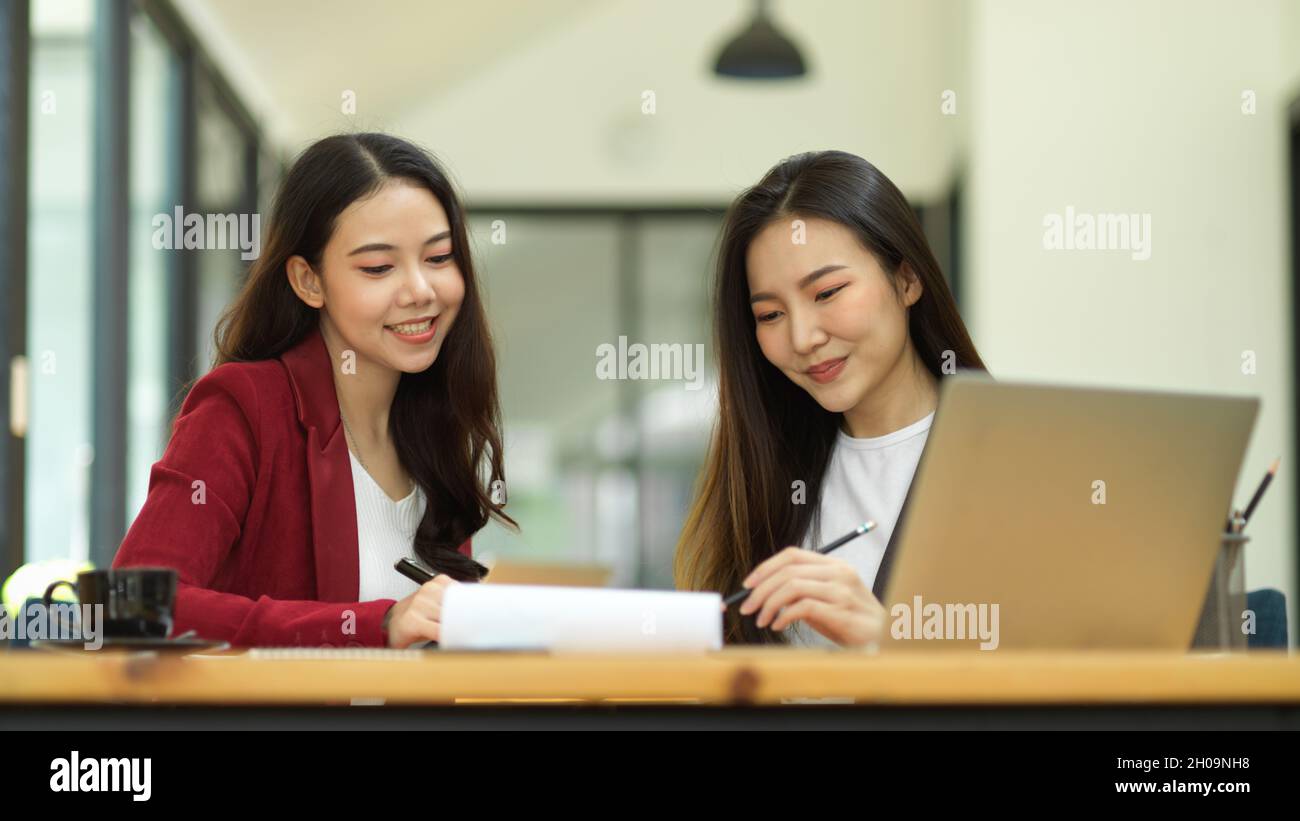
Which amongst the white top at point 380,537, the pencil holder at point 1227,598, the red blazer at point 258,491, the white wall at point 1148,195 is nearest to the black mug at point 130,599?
the red blazer at point 258,491

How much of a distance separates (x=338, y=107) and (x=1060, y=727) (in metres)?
5.58

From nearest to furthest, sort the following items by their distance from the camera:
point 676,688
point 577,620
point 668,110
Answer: point 676,688
point 577,620
point 668,110

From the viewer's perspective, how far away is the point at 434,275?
1.96 m

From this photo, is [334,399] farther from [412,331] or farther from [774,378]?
[774,378]

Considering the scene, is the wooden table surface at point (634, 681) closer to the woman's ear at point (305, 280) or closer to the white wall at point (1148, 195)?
the woman's ear at point (305, 280)

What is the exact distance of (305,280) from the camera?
1.99 m

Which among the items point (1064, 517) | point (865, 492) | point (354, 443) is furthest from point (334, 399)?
point (1064, 517)

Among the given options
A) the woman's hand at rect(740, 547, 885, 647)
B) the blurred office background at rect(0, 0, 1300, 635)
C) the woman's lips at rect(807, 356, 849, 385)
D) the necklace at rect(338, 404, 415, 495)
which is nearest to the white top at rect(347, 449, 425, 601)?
the necklace at rect(338, 404, 415, 495)

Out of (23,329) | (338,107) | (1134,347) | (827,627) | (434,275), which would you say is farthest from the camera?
(338,107)

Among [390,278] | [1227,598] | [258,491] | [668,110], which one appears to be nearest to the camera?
[1227,598]

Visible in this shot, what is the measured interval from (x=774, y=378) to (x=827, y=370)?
0.15 metres

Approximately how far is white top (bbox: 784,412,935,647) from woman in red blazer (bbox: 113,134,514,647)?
19.0 inches
